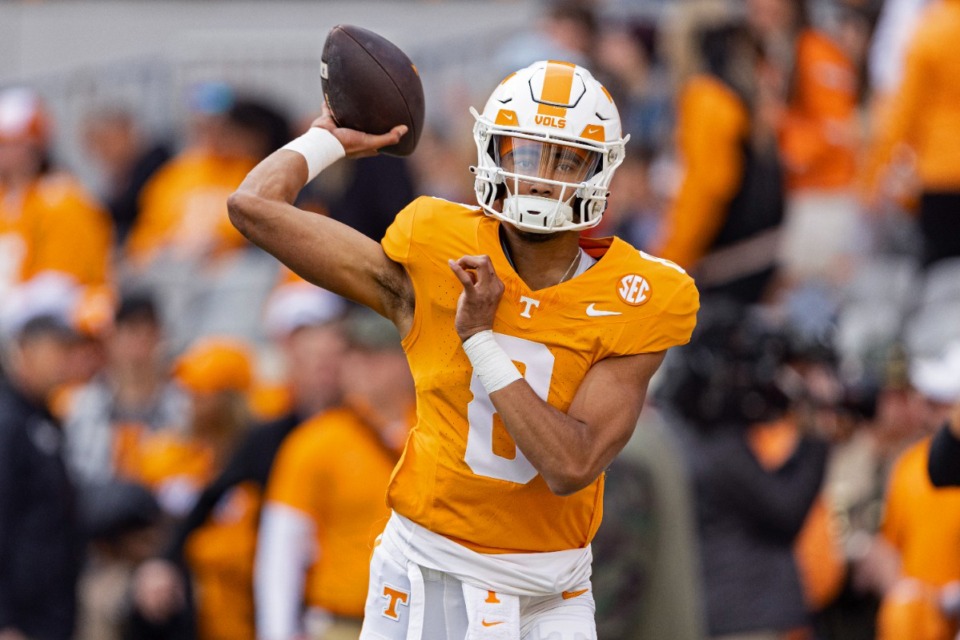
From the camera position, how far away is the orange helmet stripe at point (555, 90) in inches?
164

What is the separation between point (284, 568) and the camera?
6.48 m

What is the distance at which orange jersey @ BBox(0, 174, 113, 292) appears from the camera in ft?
33.7

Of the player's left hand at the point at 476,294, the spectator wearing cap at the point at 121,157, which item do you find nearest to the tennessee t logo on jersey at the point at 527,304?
the player's left hand at the point at 476,294

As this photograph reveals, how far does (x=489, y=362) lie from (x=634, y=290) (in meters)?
0.44

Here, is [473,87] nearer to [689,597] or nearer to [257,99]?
[257,99]

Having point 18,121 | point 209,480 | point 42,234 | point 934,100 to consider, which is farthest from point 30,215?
point 934,100

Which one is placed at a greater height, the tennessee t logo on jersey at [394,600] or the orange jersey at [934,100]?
the orange jersey at [934,100]

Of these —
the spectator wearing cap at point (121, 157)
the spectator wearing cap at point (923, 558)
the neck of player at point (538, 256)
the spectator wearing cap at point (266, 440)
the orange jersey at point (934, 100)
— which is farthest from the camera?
the spectator wearing cap at point (121, 157)

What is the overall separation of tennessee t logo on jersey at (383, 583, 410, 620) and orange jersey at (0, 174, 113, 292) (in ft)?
21.3

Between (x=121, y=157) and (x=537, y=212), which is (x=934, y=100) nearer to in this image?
(x=537, y=212)

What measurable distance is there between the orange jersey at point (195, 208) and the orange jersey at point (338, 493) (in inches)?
163

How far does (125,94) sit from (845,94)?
6668mm

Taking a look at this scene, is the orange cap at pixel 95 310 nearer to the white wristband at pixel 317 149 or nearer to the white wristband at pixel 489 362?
the white wristband at pixel 317 149

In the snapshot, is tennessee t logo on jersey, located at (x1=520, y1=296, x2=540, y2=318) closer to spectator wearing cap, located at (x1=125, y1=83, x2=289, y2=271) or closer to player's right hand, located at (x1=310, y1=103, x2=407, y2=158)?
player's right hand, located at (x1=310, y1=103, x2=407, y2=158)
